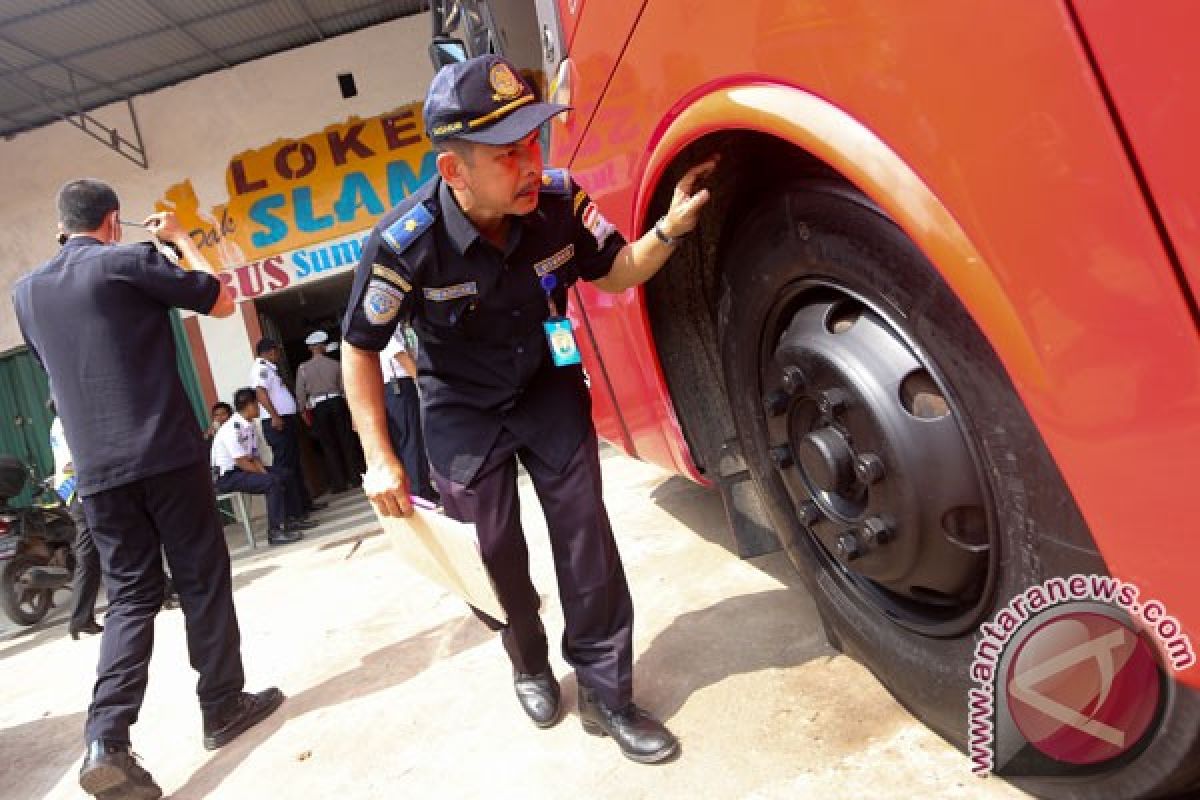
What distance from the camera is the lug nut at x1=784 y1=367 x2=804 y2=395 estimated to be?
142 centimetres

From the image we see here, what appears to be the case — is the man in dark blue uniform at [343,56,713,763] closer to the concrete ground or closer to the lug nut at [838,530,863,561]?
the concrete ground

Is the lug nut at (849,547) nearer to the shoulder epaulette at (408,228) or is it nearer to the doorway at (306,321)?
the shoulder epaulette at (408,228)

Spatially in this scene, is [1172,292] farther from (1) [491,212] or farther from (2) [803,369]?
(1) [491,212]

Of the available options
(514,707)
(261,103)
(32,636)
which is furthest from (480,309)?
(261,103)

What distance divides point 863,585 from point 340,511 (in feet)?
22.9

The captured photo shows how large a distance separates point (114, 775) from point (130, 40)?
28.6ft

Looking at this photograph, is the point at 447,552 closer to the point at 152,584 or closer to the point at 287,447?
the point at 152,584

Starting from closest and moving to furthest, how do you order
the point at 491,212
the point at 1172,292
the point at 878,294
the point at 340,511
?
the point at 1172,292, the point at 878,294, the point at 491,212, the point at 340,511

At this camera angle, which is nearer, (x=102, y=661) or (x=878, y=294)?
(x=878, y=294)

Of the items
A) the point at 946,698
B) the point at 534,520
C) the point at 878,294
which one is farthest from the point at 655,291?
the point at 534,520

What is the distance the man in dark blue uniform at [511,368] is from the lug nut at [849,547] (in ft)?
2.10

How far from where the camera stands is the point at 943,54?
836 mm

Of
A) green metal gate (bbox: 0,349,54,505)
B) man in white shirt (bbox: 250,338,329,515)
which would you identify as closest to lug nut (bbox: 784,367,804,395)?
man in white shirt (bbox: 250,338,329,515)

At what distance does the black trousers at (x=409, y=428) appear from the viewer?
579 cm
